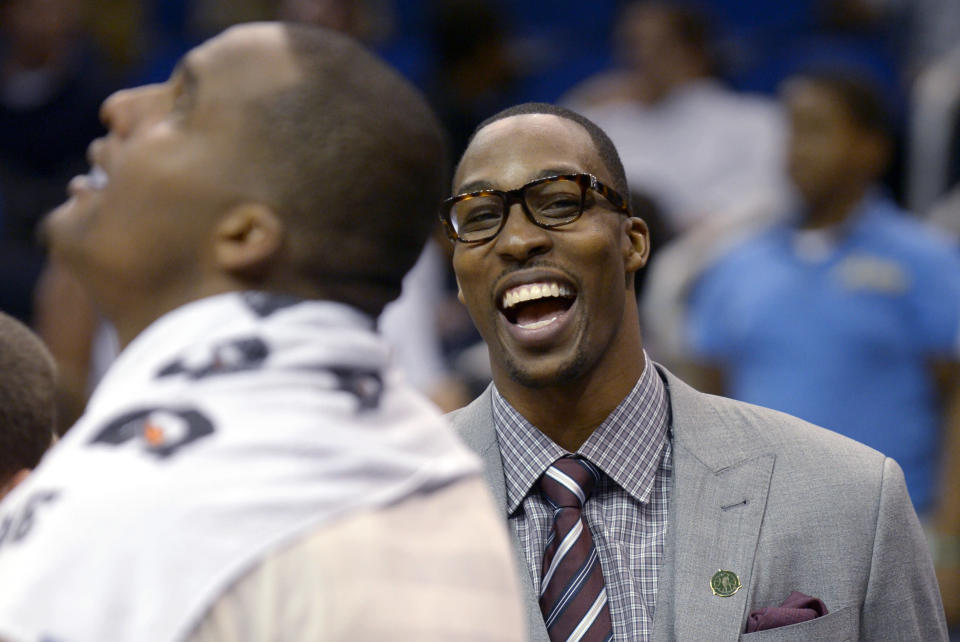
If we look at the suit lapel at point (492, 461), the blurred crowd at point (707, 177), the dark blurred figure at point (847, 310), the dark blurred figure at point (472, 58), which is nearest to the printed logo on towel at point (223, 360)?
the suit lapel at point (492, 461)

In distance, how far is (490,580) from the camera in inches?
63.5

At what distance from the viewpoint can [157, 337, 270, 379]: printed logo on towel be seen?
1.53m

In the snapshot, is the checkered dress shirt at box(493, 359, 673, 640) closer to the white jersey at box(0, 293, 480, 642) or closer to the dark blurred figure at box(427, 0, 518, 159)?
the white jersey at box(0, 293, 480, 642)

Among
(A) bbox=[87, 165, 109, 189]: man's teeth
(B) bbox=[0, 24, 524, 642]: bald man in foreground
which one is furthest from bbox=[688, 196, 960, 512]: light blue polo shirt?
(A) bbox=[87, 165, 109, 189]: man's teeth

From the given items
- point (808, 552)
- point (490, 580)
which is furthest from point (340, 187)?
point (808, 552)

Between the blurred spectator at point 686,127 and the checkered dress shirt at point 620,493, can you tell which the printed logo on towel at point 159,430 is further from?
the blurred spectator at point 686,127

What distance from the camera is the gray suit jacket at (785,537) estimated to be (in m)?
2.54

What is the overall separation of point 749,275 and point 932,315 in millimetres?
665

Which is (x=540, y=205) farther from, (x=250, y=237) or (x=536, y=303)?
(x=250, y=237)

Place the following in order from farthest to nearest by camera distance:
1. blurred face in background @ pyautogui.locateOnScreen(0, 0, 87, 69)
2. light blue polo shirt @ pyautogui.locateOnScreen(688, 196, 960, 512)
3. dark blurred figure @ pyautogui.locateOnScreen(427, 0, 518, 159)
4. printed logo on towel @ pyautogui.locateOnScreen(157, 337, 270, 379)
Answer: dark blurred figure @ pyautogui.locateOnScreen(427, 0, 518, 159), blurred face in background @ pyautogui.locateOnScreen(0, 0, 87, 69), light blue polo shirt @ pyautogui.locateOnScreen(688, 196, 960, 512), printed logo on towel @ pyautogui.locateOnScreen(157, 337, 270, 379)

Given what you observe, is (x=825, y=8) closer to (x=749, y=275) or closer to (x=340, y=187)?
(x=749, y=275)

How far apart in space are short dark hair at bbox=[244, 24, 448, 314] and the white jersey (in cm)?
7

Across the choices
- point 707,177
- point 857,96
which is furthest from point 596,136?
point 707,177

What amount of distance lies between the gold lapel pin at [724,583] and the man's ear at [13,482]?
116cm
